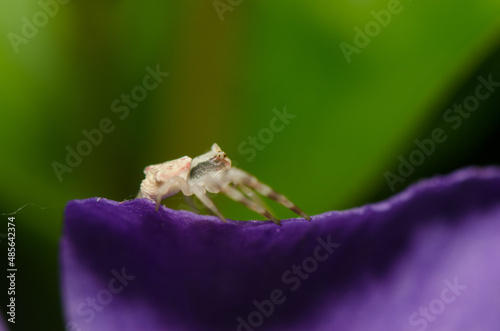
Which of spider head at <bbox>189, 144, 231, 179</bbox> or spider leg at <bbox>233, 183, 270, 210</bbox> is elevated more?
spider head at <bbox>189, 144, 231, 179</bbox>

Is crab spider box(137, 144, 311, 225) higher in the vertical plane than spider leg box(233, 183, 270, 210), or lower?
higher

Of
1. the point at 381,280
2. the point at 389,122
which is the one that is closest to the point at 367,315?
the point at 381,280

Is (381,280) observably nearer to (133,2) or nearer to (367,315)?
(367,315)
